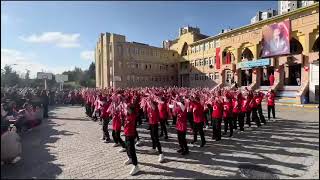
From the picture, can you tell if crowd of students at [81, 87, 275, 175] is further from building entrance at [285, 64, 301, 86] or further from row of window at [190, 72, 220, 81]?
row of window at [190, 72, 220, 81]

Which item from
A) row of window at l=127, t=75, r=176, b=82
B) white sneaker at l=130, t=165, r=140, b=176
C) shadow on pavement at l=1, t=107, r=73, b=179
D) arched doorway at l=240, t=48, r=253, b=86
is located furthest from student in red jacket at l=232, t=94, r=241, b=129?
row of window at l=127, t=75, r=176, b=82

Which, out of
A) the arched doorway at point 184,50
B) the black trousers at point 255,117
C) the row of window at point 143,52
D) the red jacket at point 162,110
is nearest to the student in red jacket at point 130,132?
the red jacket at point 162,110

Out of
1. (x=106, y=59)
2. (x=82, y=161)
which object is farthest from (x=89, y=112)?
(x=106, y=59)

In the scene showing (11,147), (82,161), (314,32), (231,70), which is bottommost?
(82,161)

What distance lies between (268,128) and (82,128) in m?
9.57

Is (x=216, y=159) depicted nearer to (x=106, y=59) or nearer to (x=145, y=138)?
(x=145, y=138)

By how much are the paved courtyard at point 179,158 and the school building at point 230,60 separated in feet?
13.9

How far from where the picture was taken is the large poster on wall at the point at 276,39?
32.6 metres

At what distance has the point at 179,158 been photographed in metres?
8.68

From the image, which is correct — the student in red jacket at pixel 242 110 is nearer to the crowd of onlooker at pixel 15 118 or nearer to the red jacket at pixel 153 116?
the red jacket at pixel 153 116

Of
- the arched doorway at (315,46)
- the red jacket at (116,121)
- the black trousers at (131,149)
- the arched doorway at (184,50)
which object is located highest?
the arched doorway at (184,50)

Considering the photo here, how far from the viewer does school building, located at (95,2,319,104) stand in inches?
1205

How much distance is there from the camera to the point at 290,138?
11.3 m

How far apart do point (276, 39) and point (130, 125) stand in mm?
30642
